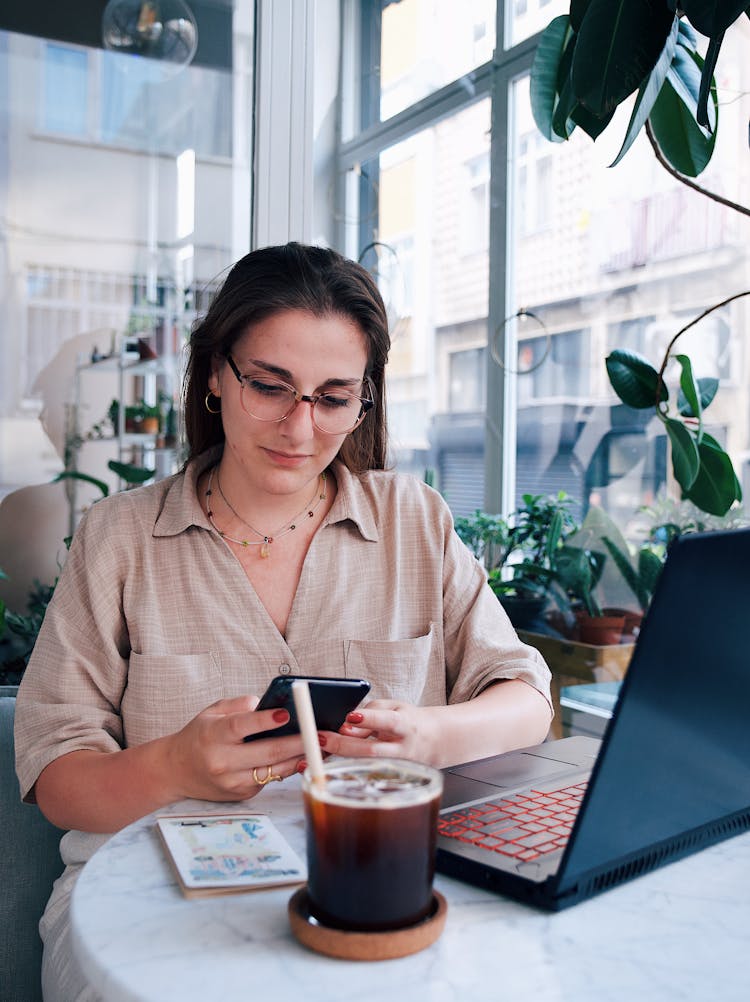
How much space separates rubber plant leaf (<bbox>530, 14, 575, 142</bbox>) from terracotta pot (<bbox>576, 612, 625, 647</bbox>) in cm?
124

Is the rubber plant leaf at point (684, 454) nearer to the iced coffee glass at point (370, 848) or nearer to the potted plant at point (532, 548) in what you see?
the potted plant at point (532, 548)

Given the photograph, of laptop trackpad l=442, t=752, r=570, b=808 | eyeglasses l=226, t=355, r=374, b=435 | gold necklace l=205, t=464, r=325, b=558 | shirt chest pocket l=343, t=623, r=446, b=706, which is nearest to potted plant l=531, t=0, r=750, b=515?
eyeglasses l=226, t=355, r=374, b=435

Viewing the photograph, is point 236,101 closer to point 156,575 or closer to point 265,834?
point 156,575

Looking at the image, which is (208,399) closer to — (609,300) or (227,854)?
(227,854)

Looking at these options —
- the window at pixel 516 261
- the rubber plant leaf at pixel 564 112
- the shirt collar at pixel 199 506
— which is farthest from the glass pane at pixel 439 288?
the shirt collar at pixel 199 506

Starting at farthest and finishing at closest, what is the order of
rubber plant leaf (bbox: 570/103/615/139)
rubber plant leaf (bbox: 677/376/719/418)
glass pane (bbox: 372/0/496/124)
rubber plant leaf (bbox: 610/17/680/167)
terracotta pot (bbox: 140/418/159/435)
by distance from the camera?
glass pane (bbox: 372/0/496/124), terracotta pot (bbox: 140/418/159/435), rubber plant leaf (bbox: 677/376/719/418), rubber plant leaf (bbox: 570/103/615/139), rubber plant leaf (bbox: 610/17/680/167)

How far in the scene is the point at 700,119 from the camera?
146cm

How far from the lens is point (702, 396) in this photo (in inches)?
88.7

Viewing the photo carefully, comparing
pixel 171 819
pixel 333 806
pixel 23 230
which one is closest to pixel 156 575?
pixel 171 819

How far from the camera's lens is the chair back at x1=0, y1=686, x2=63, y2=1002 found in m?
1.39

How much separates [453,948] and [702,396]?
1.79m

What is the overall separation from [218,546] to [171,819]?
559 mm

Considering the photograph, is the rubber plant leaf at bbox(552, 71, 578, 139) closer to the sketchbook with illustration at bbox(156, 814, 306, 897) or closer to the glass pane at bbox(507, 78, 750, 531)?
the glass pane at bbox(507, 78, 750, 531)

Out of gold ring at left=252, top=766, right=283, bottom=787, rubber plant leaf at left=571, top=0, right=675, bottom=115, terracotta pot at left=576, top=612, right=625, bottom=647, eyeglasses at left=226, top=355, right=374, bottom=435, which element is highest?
rubber plant leaf at left=571, top=0, right=675, bottom=115
